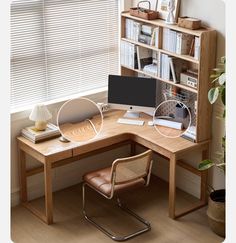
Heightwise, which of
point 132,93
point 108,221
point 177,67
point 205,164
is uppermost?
point 177,67

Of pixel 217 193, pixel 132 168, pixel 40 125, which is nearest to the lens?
pixel 132 168

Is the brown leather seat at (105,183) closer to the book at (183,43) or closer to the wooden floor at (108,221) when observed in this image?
the wooden floor at (108,221)

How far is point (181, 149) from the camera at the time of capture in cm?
495

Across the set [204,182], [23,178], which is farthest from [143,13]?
[23,178]

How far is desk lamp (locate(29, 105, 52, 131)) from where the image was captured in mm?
5094

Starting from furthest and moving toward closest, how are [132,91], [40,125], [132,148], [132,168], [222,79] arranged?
[132,148], [132,91], [40,125], [132,168], [222,79]

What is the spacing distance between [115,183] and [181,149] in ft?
2.09

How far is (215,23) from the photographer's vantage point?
484 cm

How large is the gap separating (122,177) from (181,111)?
2.98ft

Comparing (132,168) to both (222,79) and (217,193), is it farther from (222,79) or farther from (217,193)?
(222,79)

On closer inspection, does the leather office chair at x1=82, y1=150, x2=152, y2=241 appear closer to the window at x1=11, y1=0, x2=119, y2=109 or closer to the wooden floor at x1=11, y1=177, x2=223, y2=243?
the wooden floor at x1=11, y1=177, x2=223, y2=243

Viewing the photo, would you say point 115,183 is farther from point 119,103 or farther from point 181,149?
point 119,103

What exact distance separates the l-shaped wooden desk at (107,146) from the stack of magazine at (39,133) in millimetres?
39
